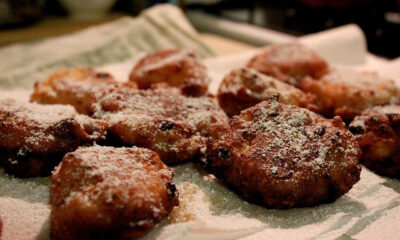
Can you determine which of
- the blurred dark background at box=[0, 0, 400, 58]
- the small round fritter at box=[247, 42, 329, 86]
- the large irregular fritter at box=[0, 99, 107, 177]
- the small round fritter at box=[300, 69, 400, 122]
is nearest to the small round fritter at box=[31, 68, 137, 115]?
the large irregular fritter at box=[0, 99, 107, 177]

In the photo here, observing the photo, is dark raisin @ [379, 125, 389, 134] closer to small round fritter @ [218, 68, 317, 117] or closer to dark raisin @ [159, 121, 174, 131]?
small round fritter @ [218, 68, 317, 117]

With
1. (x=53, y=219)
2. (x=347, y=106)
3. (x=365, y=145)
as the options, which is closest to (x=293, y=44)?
(x=347, y=106)

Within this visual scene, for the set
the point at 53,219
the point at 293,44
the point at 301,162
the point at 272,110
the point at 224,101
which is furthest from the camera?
the point at 293,44

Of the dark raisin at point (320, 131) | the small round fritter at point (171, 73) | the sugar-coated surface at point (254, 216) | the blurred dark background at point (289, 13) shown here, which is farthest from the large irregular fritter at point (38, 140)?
the blurred dark background at point (289, 13)

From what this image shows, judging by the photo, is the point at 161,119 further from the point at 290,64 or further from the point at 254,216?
the point at 290,64

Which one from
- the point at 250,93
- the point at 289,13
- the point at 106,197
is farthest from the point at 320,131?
the point at 289,13

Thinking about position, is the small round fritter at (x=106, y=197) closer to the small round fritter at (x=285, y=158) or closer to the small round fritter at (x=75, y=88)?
the small round fritter at (x=285, y=158)

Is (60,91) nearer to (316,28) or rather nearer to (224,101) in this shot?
(224,101)
